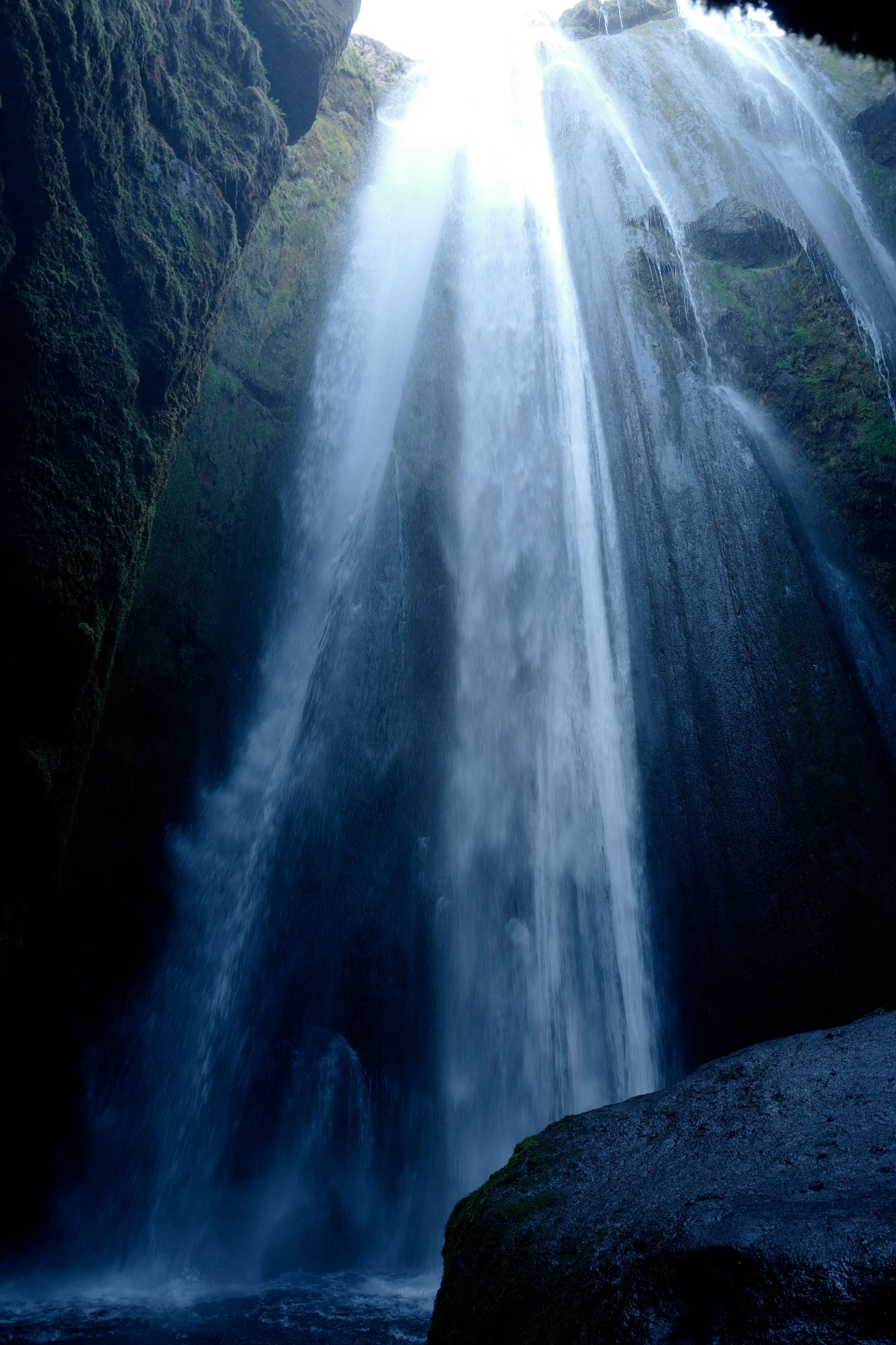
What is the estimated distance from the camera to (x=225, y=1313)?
17.1ft

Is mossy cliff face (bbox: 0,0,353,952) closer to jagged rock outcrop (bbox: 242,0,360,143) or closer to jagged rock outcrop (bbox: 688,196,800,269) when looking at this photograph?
jagged rock outcrop (bbox: 242,0,360,143)

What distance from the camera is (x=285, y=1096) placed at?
7379 millimetres

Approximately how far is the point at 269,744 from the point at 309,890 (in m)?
1.93

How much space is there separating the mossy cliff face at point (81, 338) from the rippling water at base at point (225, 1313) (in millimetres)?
2719

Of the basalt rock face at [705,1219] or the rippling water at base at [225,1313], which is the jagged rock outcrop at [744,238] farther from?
the rippling water at base at [225,1313]

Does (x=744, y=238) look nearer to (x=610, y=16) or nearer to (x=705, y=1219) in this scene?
(x=610, y=16)

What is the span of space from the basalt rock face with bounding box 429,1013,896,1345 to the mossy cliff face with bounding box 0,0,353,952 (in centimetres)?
392

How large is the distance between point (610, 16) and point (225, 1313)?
2633 centimetres

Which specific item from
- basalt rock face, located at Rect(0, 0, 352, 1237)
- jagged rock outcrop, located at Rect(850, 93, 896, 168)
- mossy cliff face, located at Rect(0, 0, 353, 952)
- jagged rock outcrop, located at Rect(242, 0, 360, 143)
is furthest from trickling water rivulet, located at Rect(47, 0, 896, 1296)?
mossy cliff face, located at Rect(0, 0, 353, 952)

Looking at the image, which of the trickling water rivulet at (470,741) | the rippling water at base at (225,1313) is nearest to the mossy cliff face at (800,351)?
the trickling water rivulet at (470,741)

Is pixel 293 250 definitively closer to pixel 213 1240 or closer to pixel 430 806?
pixel 430 806

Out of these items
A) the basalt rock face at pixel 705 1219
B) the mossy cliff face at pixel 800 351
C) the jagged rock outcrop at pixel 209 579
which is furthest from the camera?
the mossy cliff face at pixel 800 351

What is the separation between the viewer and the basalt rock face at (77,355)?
16.1 feet

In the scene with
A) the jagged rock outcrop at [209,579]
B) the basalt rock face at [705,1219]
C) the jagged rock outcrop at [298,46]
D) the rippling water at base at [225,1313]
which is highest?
the jagged rock outcrop at [298,46]
